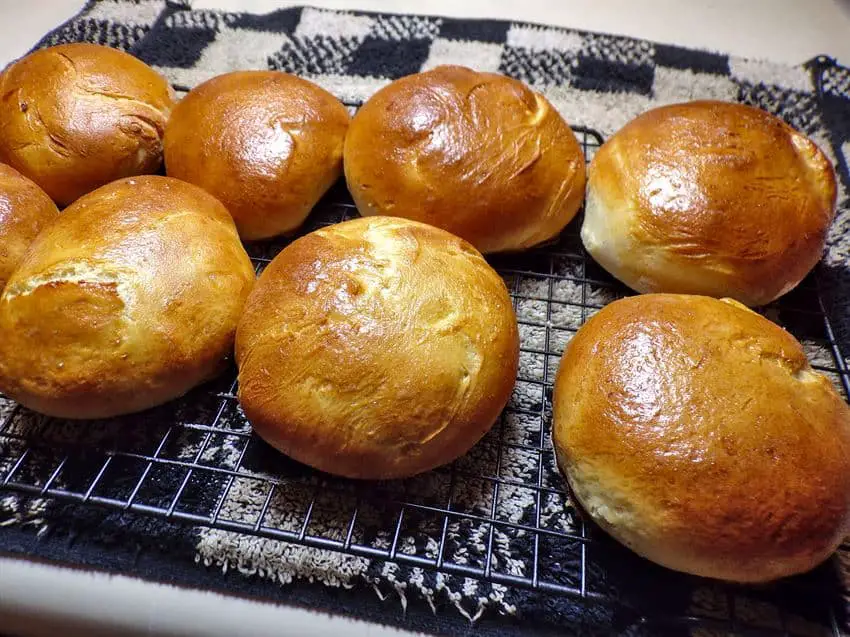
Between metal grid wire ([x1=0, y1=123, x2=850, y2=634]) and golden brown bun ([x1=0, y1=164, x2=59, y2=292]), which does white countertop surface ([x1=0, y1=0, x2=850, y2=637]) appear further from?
metal grid wire ([x1=0, y1=123, x2=850, y2=634])

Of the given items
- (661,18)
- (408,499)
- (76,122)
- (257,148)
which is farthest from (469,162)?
(661,18)

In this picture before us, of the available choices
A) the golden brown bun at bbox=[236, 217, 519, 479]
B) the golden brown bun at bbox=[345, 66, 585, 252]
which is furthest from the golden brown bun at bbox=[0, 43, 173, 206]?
A: the golden brown bun at bbox=[236, 217, 519, 479]

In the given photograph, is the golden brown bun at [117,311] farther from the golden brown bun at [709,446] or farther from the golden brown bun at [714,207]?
the golden brown bun at [714,207]

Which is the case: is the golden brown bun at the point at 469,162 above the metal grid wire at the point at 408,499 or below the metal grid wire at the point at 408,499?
above

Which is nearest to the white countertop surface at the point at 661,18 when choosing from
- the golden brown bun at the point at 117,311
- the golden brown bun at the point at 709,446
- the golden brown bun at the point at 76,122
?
the golden brown bun at the point at 76,122

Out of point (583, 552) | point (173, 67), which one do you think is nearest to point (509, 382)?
point (583, 552)

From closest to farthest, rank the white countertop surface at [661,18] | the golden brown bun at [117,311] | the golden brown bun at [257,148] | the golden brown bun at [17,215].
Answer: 1. the golden brown bun at [117,311]
2. the golden brown bun at [17,215]
3. the golden brown bun at [257,148]
4. the white countertop surface at [661,18]
